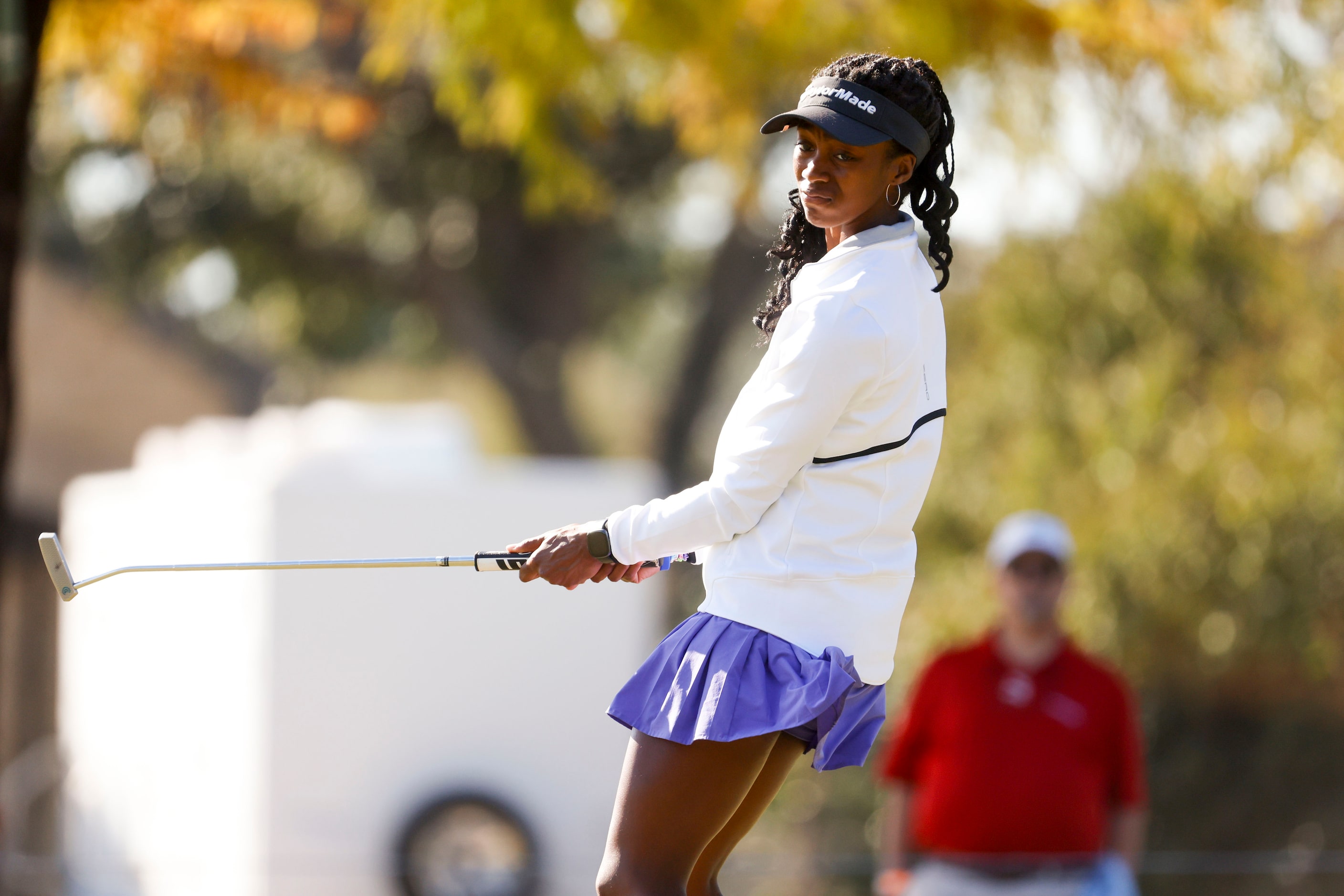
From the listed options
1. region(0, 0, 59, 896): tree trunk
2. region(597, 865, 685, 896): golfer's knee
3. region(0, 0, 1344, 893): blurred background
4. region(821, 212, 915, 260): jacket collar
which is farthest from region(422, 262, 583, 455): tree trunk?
region(597, 865, 685, 896): golfer's knee

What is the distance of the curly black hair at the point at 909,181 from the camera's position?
89.4 inches

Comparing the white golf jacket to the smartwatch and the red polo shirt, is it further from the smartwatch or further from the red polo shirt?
the red polo shirt

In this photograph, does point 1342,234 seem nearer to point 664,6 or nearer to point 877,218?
point 664,6

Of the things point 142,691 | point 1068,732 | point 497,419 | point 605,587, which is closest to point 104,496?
point 142,691

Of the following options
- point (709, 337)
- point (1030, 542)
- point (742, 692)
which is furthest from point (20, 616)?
point (742, 692)

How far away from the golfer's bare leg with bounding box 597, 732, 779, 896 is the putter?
0.98 feet

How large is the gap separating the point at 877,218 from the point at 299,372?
16245 millimetres

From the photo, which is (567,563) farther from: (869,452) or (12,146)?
(12,146)

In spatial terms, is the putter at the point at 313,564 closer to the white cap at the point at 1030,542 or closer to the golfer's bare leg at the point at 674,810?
the golfer's bare leg at the point at 674,810

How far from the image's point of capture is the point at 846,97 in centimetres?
223

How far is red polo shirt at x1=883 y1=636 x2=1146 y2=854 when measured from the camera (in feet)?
14.8

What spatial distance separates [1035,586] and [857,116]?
2.74 m

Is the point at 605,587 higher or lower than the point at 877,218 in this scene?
lower

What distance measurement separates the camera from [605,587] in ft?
27.5
